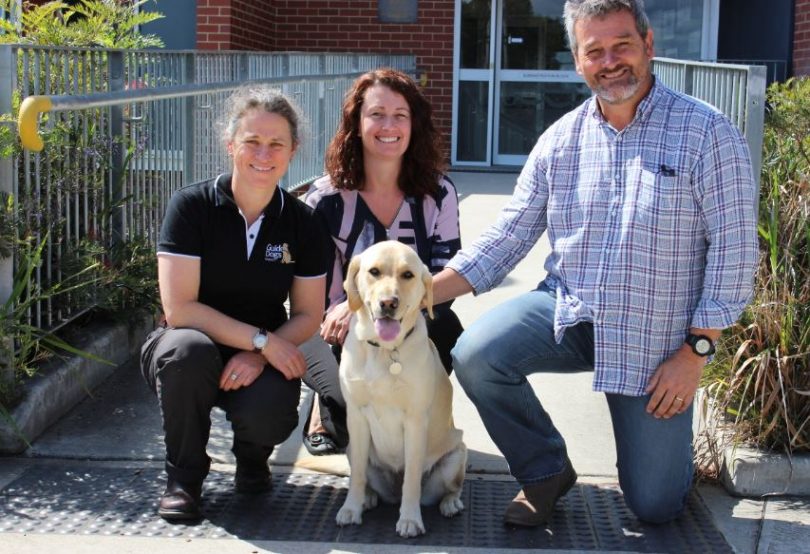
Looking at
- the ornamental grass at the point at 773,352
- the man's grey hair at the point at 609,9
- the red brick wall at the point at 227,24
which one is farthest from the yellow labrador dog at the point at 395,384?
the red brick wall at the point at 227,24

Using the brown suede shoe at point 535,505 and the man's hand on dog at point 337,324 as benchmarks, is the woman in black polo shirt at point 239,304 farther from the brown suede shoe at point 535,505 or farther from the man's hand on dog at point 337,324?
the brown suede shoe at point 535,505

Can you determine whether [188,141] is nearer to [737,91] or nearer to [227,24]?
[737,91]

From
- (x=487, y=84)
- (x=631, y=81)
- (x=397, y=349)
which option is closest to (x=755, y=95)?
(x=631, y=81)

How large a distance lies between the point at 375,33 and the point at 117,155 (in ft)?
27.5

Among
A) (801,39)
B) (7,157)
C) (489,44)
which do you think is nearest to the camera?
(7,157)

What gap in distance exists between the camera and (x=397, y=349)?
143 inches

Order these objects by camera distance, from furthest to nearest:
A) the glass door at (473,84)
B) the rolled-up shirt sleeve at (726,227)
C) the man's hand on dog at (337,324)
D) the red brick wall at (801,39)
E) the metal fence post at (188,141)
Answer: the glass door at (473,84) → the red brick wall at (801,39) → the metal fence post at (188,141) → the man's hand on dog at (337,324) → the rolled-up shirt sleeve at (726,227)

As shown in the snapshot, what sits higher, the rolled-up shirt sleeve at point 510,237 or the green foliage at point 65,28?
the green foliage at point 65,28

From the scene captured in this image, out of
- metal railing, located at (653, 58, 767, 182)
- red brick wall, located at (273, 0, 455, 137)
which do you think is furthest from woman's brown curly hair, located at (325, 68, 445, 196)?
red brick wall, located at (273, 0, 455, 137)

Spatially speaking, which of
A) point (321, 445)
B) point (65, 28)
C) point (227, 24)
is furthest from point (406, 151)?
point (227, 24)

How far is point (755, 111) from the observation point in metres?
4.43

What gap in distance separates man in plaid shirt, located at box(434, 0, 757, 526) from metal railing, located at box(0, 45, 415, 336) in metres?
1.12

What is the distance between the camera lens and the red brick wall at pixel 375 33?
13211 mm

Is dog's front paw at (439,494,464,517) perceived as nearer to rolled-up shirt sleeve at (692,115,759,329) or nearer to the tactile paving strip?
the tactile paving strip
